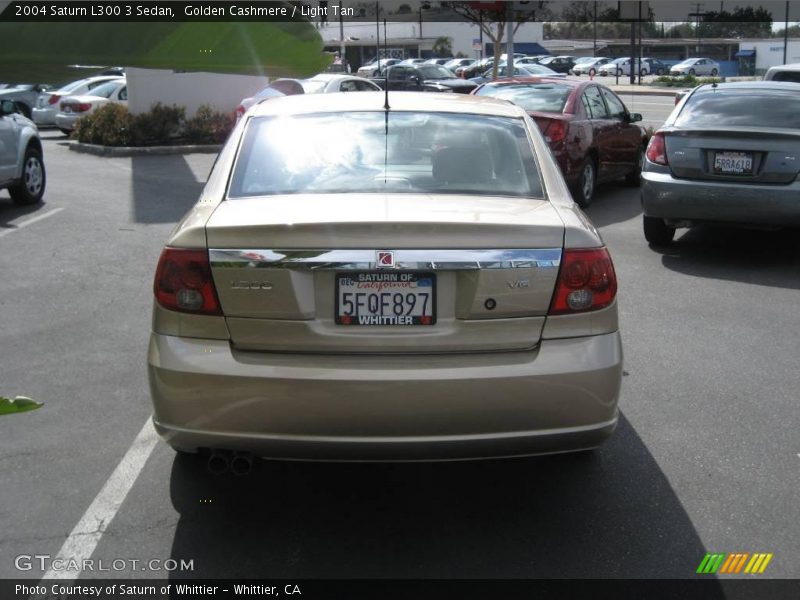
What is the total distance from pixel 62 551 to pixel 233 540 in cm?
63

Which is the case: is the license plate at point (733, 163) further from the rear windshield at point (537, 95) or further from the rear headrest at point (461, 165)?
the rear headrest at point (461, 165)

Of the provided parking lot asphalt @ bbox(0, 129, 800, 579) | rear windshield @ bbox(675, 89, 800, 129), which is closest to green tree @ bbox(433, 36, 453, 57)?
rear windshield @ bbox(675, 89, 800, 129)

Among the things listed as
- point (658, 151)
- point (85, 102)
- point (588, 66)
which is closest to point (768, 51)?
point (588, 66)

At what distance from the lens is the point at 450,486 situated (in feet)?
14.2

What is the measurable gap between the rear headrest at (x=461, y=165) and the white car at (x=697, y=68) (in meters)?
54.7

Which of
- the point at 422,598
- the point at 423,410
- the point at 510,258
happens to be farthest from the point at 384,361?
the point at 422,598

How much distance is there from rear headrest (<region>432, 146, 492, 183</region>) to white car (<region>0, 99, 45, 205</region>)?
8.00 m

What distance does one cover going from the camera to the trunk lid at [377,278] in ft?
11.6

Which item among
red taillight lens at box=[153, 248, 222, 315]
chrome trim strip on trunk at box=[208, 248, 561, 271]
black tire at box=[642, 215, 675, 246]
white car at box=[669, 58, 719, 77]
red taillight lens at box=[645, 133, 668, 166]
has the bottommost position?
black tire at box=[642, 215, 675, 246]

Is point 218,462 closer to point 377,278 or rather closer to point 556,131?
point 377,278

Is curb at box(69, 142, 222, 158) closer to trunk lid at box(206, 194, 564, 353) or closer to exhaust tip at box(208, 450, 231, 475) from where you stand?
trunk lid at box(206, 194, 564, 353)

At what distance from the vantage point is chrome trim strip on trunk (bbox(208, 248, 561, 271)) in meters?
3.52

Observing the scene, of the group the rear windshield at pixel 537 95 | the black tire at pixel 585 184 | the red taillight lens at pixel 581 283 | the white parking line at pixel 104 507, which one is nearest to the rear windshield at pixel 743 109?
the black tire at pixel 585 184

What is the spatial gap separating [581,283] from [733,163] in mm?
5477
